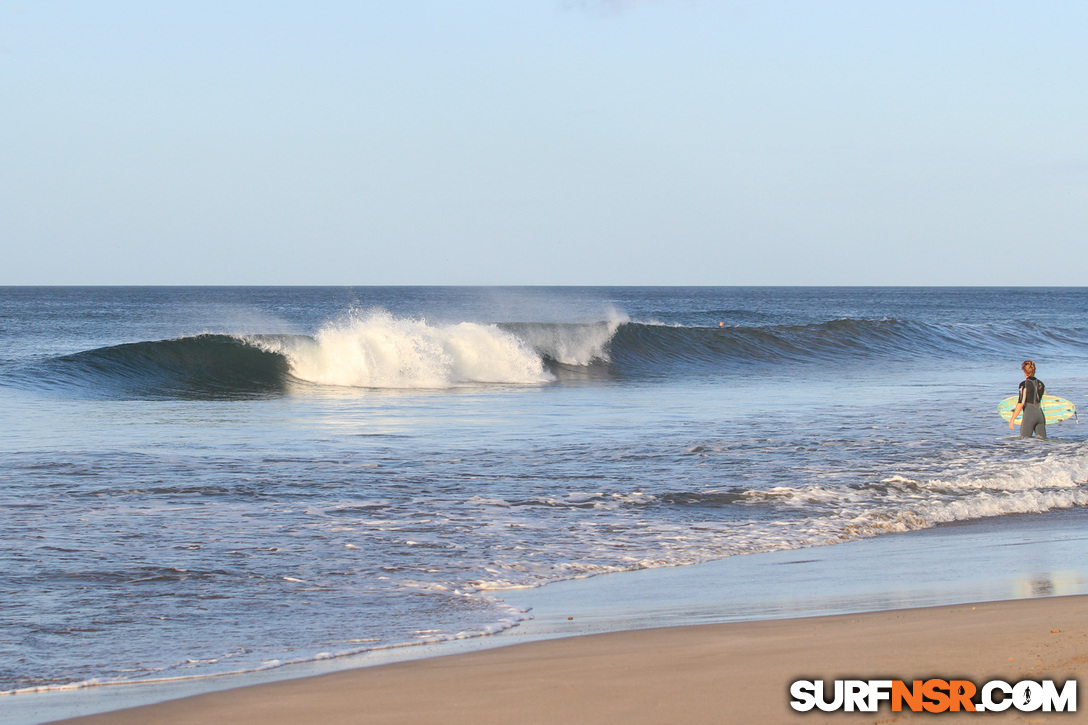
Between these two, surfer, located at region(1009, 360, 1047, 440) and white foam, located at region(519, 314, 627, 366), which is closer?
surfer, located at region(1009, 360, 1047, 440)

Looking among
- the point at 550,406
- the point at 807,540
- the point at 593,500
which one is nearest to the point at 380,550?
the point at 593,500

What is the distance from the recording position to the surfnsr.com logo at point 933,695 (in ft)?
11.2

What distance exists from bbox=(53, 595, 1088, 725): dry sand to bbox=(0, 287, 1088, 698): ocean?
495 mm

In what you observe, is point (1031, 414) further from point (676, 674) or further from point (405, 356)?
point (405, 356)

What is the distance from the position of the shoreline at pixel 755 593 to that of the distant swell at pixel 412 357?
13578mm

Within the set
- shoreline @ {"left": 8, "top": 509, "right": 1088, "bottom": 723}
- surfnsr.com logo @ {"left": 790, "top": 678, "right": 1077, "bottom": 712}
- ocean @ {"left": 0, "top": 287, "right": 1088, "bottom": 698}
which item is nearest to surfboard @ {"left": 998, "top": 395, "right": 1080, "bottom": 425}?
ocean @ {"left": 0, "top": 287, "right": 1088, "bottom": 698}

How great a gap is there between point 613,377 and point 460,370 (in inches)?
157

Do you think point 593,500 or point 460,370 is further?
point 460,370

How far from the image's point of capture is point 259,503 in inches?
296

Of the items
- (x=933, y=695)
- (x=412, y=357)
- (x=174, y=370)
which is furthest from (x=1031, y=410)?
(x=174, y=370)

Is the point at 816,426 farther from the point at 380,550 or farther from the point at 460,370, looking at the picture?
the point at 460,370

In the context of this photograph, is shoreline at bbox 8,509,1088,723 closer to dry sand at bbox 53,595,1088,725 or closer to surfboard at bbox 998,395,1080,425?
dry sand at bbox 53,595,1088,725

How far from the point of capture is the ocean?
15.9ft

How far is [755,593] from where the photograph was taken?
17.5 feet
